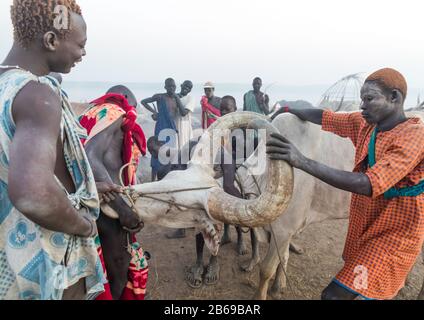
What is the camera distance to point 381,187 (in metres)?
1.64

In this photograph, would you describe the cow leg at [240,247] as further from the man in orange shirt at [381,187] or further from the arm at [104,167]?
the arm at [104,167]

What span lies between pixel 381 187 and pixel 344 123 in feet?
3.23

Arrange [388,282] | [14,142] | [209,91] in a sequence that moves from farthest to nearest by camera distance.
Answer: [209,91]
[388,282]
[14,142]

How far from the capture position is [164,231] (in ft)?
17.9

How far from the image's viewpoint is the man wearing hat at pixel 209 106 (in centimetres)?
702

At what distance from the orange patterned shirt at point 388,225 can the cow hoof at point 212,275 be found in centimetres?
212

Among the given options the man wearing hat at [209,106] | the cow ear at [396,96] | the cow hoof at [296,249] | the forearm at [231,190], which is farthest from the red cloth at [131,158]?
the man wearing hat at [209,106]

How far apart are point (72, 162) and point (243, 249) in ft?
12.4

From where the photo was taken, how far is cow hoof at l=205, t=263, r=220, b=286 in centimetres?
388

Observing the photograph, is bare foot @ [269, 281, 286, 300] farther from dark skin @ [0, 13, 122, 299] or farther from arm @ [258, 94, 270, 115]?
arm @ [258, 94, 270, 115]

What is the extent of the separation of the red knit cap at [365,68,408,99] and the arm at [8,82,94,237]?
6.00 feet

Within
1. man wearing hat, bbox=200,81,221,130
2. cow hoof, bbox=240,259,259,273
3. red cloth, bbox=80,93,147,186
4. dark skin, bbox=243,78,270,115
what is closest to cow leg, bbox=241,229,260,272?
cow hoof, bbox=240,259,259,273
